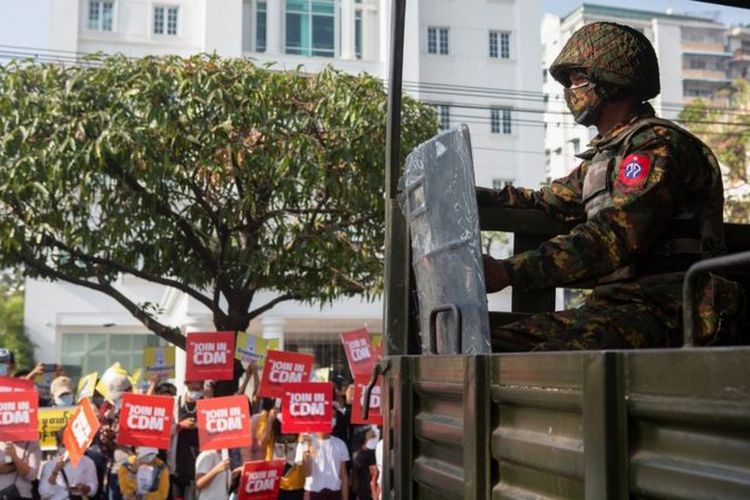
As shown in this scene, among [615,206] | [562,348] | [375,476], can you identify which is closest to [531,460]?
[562,348]

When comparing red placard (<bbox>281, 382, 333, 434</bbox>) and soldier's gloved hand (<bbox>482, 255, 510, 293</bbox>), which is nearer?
soldier's gloved hand (<bbox>482, 255, 510, 293</bbox>)

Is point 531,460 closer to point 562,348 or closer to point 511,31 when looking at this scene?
point 562,348

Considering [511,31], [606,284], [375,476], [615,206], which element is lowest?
[375,476]

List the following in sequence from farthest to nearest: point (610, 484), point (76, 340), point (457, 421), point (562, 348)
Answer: point (76, 340) → point (562, 348) → point (457, 421) → point (610, 484)

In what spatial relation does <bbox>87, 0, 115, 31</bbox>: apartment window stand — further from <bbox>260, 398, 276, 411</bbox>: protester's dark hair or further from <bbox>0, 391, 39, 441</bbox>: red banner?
<bbox>0, 391, 39, 441</bbox>: red banner

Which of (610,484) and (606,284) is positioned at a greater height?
(606,284)

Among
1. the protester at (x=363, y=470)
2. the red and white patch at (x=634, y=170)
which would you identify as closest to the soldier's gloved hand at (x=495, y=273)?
the red and white patch at (x=634, y=170)

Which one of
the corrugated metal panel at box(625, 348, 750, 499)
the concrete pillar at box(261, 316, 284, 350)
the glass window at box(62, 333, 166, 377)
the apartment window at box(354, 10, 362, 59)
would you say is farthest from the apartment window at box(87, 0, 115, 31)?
the corrugated metal panel at box(625, 348, 750, 499)

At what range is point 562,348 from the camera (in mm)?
2303

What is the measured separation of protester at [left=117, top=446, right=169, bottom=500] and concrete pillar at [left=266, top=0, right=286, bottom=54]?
22.8 m

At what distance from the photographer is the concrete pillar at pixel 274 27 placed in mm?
30406

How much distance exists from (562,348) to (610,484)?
0.82 m

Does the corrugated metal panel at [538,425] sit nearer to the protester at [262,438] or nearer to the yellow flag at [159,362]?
the protester at [262,438]

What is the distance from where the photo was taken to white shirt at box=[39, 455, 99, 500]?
851 centimetres
